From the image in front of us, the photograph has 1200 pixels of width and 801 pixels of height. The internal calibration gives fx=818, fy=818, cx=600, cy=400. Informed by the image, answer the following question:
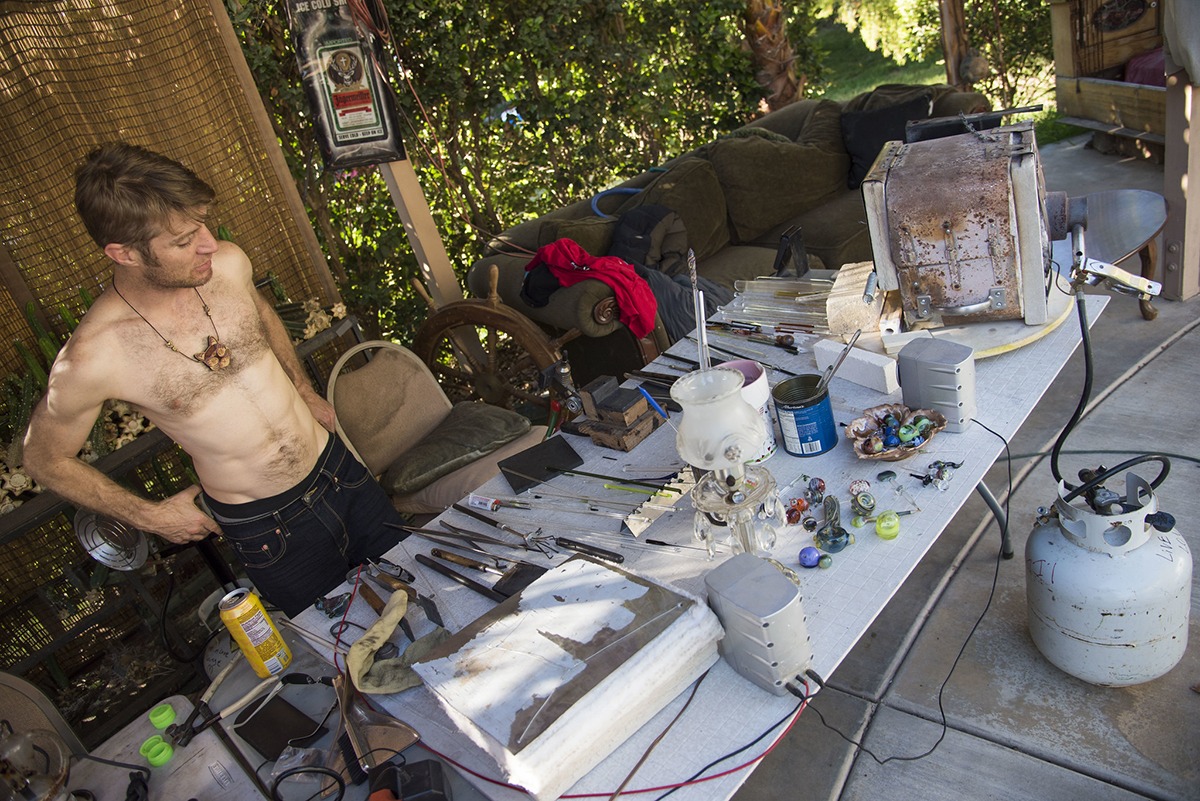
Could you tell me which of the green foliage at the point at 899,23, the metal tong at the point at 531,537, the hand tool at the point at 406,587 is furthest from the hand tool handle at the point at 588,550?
the green foliage at the point at 899,23

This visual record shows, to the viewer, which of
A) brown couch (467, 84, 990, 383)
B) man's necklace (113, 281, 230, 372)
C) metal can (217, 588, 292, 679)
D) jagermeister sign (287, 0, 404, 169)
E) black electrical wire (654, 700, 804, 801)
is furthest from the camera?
brown couch (467, 84, 990, 383)

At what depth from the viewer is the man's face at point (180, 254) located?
6.82ft

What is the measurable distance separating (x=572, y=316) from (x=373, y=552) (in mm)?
1685

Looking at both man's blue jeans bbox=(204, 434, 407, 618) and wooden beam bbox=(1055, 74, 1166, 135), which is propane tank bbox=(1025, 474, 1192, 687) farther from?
wooden beam bbox=(1055, 74, 1166, 135)

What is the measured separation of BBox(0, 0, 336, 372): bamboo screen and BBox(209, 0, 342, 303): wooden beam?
0.03 metres

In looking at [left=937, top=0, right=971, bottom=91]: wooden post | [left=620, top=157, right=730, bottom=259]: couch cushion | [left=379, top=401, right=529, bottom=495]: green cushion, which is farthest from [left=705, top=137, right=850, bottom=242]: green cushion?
[left=379, top=401, right=529, bottom=495]: green cushion

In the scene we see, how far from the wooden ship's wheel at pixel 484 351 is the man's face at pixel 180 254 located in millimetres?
1623

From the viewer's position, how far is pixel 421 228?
14.1 ft

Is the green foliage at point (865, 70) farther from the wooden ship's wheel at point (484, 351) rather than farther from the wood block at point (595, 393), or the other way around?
the wood block at point (595, 393)

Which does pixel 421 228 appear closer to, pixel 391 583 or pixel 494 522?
pixel 494 522

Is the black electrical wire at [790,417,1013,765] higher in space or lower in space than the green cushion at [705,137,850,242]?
lower

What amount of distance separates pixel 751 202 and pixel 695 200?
1.35 feet

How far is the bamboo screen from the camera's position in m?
3.09

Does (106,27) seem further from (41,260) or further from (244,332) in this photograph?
(244,332)
